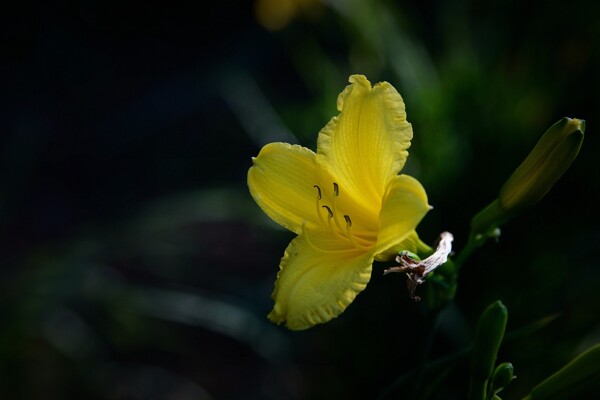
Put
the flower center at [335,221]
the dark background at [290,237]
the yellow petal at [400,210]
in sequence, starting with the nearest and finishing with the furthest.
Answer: the yellow petal at [400,210], the flower center at [335,221], the dark background at [290,237]

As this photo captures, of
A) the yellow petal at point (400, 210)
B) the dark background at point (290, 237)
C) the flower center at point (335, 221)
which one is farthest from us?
the dark background at point (290, 237)

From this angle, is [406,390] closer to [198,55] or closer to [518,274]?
[518,274]

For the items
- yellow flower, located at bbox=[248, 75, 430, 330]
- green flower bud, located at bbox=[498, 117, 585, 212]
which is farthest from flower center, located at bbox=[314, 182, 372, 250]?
green flower bud, located at bbox=[498, 117, 585, 212]

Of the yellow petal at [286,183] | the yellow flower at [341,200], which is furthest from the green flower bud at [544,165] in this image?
the yellow petal at [286,183]

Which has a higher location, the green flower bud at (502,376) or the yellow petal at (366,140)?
the yellow petal at (366,140)

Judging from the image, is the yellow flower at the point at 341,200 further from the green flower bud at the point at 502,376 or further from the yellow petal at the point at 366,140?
the green flower bud at the point at 502,376

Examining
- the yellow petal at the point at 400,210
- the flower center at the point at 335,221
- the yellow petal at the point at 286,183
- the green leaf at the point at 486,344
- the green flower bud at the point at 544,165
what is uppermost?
the yellow petal at the point at 286,183

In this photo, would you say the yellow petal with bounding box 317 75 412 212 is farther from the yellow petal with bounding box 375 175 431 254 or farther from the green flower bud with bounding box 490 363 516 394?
the green flower bud with bounding box 490 363 516 394
